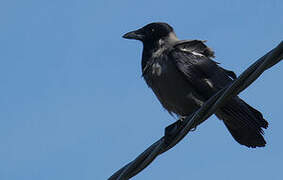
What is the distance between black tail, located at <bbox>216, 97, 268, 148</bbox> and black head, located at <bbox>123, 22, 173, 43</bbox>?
6.08 feet

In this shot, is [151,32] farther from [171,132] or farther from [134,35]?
[171,132]

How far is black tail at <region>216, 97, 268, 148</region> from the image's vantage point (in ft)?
20.6

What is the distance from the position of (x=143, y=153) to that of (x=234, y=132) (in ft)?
8.94

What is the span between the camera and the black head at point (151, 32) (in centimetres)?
813

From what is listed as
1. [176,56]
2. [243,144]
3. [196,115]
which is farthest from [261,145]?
[196,115]

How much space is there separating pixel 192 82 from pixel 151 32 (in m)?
1.57

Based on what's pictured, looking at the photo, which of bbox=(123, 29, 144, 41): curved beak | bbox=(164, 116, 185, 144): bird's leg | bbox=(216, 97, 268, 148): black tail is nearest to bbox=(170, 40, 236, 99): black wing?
bbox=(216, 97, 268, 148): black tail

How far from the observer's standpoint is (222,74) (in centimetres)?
711

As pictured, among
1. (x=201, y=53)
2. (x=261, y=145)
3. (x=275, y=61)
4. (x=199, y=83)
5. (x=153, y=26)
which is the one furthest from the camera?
(x=153, y=26)

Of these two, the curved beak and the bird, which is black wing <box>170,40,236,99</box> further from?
the curved beak

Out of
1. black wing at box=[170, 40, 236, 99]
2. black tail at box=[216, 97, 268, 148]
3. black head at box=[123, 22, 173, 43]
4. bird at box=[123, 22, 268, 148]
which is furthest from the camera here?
black head at box=[123, 22, 173, 43]

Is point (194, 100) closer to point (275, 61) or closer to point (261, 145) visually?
point (261, 145)

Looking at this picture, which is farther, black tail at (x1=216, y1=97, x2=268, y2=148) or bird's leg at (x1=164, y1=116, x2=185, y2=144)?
black tail at (x1=216, y1=97, x2=268, y2=148)

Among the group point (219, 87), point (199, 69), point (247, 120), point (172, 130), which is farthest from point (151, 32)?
point (172, 130)
